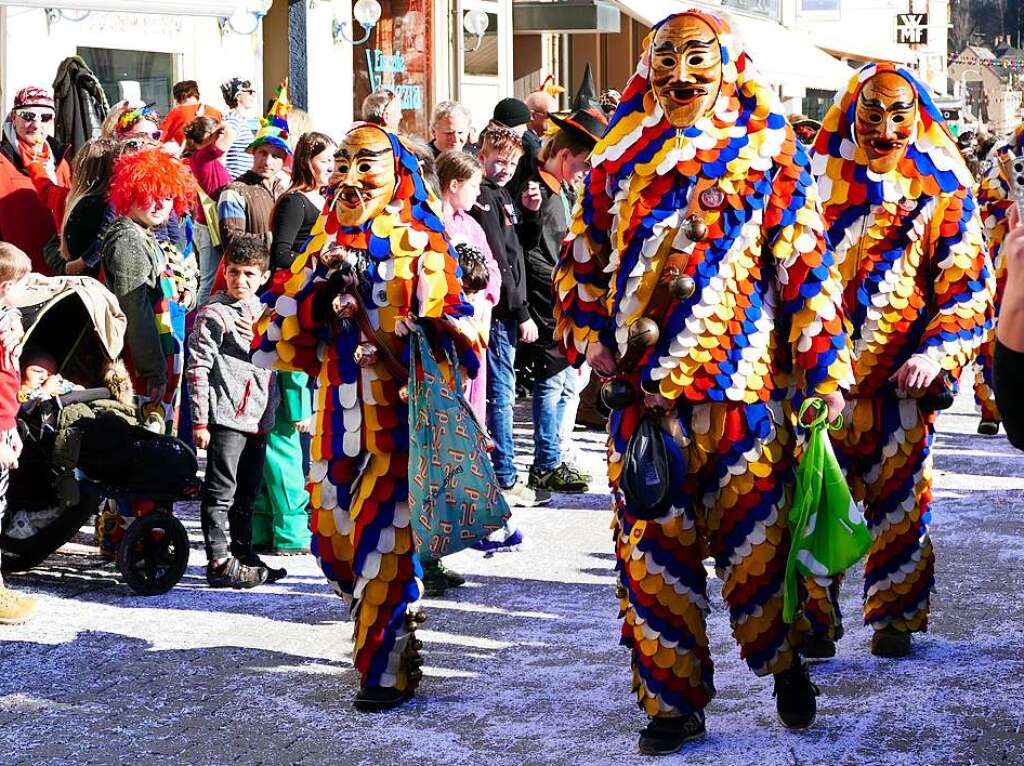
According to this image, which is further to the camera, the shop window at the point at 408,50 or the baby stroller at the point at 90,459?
the shop window at the point at 408,50

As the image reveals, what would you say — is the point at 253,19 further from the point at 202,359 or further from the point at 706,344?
the point at 706,344

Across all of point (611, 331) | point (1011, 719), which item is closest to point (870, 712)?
point (1011, 719)

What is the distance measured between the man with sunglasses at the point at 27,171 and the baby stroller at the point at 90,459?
1.39 metres

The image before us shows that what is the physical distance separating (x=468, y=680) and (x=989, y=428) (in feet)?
22.4

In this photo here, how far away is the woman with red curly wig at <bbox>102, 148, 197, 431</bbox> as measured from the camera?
25.0 ft

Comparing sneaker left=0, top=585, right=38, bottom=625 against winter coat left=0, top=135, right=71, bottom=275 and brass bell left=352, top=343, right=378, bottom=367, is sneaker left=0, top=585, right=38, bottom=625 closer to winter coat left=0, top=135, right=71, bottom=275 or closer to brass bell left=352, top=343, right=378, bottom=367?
brass bell left=352, top=343, right=378, bottom=367

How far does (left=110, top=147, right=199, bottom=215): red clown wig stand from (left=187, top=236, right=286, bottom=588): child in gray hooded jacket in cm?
65

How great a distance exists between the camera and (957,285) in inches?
235

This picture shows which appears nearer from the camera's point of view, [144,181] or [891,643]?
[891,643]

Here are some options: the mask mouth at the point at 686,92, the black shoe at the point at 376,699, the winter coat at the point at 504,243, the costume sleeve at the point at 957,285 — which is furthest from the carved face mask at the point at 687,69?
the winter coat at the point at 504,243

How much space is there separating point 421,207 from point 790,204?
4.19 ft

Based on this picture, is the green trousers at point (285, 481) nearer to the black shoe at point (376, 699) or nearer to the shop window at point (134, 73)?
the black shoe at point (376, 699)

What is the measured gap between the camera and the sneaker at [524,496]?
359 inches

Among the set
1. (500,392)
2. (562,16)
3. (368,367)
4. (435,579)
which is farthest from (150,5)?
(562,16)
